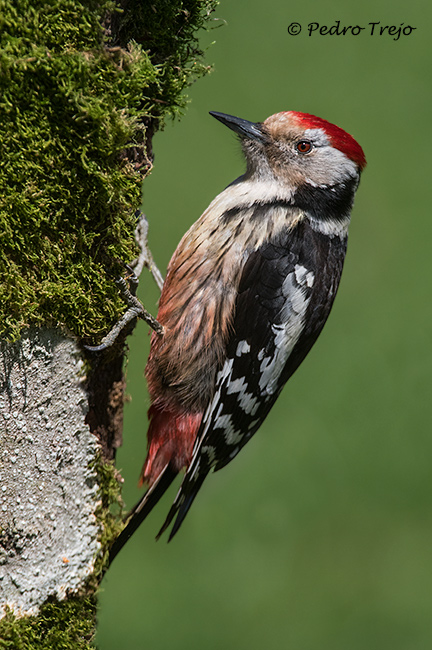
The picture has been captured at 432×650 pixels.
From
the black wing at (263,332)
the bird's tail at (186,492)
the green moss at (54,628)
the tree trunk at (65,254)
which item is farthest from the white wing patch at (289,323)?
the green moss at (54,628)

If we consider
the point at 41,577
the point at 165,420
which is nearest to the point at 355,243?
the point at 165,420

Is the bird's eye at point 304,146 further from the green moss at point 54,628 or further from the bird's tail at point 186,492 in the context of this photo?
the green moss at point 54,628

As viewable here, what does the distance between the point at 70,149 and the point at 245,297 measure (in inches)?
37.7

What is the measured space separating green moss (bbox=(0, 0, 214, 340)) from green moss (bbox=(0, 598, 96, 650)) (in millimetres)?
869

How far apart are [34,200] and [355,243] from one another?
3868mm

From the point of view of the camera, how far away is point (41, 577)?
219cm

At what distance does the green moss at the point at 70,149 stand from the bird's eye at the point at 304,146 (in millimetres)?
788

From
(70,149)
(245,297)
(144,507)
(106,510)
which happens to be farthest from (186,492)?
(70,149)

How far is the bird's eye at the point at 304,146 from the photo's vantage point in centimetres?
293

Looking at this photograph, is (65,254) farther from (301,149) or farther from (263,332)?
(301,149)

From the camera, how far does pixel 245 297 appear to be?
2715 mm

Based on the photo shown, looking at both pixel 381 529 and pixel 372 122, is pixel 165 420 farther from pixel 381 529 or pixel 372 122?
pixel 372 122

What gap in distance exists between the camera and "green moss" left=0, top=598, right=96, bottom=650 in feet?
7.00

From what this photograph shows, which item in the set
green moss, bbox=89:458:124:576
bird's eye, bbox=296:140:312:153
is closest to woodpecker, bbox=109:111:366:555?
bird's eye, bbox=296:140:312:153
